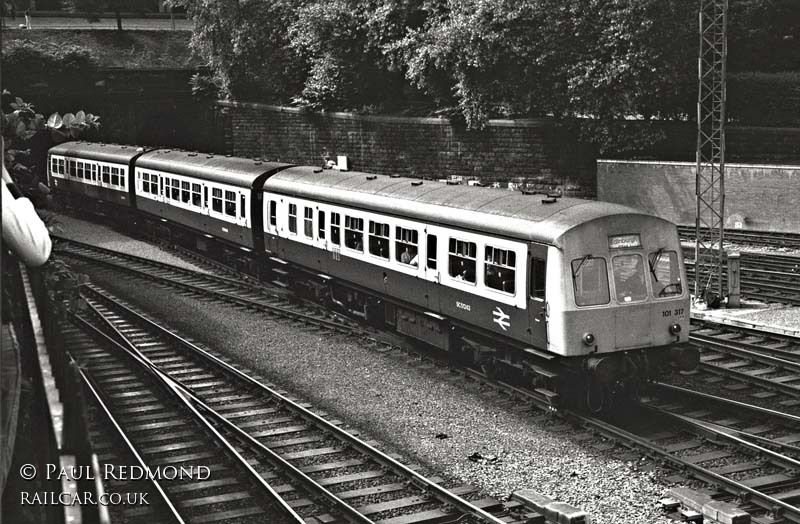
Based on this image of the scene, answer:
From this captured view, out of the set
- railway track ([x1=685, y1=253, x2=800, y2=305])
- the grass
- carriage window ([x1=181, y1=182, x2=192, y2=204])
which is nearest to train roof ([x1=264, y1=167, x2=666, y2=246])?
carriage window ([x1=181, y1=182, x2=192, y2=204])

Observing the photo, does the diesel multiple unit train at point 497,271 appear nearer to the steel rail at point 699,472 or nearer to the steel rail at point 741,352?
the steel rail at point 699,472

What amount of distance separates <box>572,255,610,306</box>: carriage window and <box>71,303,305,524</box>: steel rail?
4389 mm

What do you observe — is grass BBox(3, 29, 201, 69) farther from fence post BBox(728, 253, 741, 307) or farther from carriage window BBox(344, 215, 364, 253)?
fence post BBox(728, 253, 741, 307)

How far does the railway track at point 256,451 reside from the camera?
9.82 metres

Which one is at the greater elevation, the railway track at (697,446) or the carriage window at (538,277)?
the carriage window at (538,277)

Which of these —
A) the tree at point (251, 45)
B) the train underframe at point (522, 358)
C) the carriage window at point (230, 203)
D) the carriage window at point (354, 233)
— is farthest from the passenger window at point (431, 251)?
the tree at point (251, 45)

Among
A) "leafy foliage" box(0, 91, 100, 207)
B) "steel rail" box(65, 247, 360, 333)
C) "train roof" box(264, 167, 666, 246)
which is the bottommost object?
"steel rail" box(65, 247, 360, 333)

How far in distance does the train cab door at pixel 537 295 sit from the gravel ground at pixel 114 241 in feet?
47.2

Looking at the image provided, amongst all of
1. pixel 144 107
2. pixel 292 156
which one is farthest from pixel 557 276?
pixel 144 107

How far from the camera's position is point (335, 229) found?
1820cm

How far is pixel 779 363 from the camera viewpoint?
14.5m

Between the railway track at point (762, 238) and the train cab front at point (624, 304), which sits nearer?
the train cab front at point (624, 304)

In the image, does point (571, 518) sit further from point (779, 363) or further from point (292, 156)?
point (292, 156)

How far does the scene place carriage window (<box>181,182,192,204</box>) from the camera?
26.4 metres
